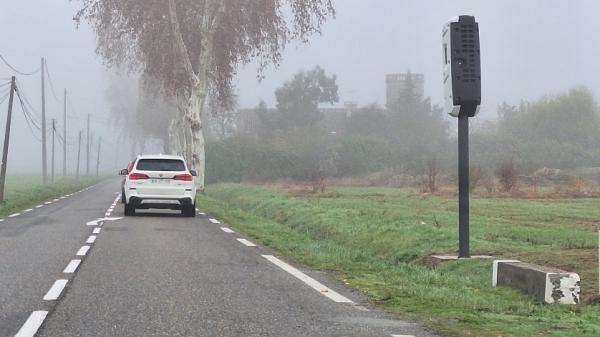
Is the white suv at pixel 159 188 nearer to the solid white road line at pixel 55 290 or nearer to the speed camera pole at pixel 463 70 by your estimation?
the speed camera pole at pixel 463 70

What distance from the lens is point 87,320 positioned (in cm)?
662

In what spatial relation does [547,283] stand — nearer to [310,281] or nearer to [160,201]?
[310,281]

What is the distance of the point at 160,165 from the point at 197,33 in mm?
19085

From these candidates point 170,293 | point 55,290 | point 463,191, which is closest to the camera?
point 170,293

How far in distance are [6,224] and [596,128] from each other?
213 feet

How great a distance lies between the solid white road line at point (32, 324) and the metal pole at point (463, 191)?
6180 mm

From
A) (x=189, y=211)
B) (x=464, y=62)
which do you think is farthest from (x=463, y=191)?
(x=189, y=211)

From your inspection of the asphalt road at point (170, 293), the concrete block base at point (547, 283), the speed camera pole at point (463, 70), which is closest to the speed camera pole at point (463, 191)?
the speed camera pole at point (463, 70)

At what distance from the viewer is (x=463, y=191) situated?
1122 centimetres

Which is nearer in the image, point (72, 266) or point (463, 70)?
point (72, 266)

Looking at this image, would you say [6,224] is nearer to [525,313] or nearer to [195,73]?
[525,313]

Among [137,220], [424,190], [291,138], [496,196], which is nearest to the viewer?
[137,220]

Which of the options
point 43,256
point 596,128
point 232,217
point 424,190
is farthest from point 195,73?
point 596,128

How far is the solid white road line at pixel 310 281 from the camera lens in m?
8.11
